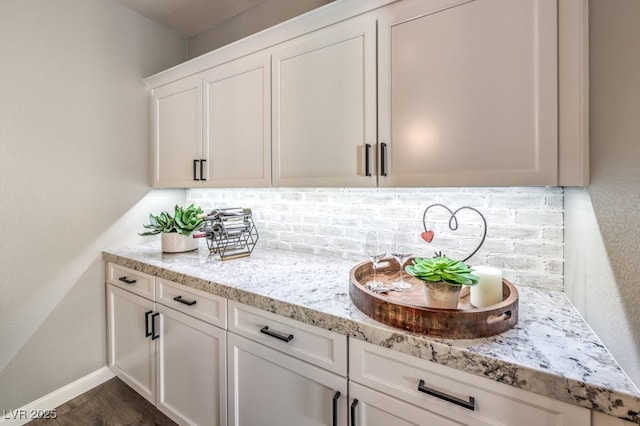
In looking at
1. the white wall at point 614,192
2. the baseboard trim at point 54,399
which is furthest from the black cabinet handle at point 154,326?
the white wall at point 614,192

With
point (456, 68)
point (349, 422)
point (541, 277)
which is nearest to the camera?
point (349, 422)

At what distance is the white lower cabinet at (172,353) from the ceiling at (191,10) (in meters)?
1.90

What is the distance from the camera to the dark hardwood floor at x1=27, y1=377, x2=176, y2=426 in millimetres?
1697

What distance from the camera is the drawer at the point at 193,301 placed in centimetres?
133

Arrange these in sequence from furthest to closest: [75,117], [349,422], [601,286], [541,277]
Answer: [75,117] < [541,277] < [349,422] < [601,286]

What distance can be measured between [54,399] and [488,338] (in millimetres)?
2453

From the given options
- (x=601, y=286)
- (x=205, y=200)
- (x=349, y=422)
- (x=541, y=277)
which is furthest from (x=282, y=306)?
(x=205, y=200)

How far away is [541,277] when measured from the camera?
1251 mm

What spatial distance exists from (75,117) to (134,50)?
2.30 feet

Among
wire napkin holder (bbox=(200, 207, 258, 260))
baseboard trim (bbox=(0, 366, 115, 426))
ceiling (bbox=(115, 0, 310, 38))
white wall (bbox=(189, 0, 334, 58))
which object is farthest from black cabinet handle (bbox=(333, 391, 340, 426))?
ceiling (bbox=(115, 0, 310, 38))

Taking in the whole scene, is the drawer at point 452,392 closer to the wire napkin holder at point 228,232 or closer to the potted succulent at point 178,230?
the wire napkin holder at point 228,232

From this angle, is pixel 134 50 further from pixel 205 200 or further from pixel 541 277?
pixel 541 277

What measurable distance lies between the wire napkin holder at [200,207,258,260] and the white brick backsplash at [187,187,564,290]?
9.3 inches

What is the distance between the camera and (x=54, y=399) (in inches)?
70.1
